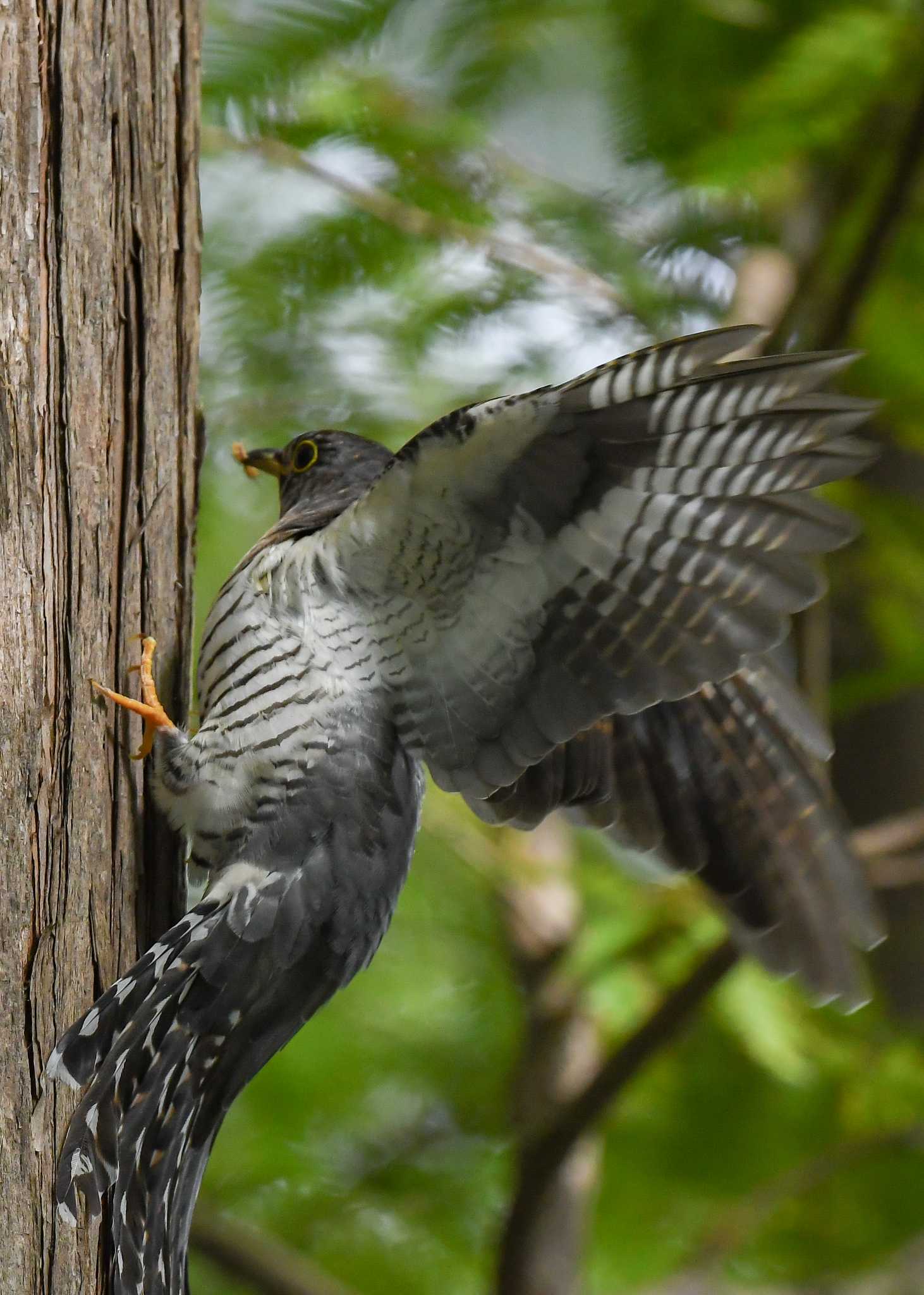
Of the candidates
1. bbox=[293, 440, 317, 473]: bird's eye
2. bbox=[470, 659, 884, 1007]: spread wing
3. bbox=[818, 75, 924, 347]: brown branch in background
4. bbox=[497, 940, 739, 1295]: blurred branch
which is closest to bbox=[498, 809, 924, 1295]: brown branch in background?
bbox=[497, 940, 739, 1295]: blurred branch

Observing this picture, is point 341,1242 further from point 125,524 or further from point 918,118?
point 918,118

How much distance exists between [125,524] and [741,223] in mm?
1888

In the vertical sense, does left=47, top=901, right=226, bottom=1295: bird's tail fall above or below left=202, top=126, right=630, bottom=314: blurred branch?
below

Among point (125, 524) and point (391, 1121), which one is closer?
point (125, 524)

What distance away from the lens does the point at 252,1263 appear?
3107mm

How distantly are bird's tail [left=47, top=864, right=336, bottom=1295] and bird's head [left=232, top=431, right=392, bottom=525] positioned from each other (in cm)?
86

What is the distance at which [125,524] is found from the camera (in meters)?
1.98

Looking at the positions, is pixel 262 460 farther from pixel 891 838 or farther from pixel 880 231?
pixel 891 838

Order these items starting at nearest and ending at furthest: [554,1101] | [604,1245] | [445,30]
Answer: [445,30], [554,1101], [604,1245]

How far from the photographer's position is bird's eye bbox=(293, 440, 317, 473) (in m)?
2.69

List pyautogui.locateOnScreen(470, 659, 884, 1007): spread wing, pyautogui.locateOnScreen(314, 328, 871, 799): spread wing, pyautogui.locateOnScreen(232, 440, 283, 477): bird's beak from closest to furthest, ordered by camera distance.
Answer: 1. pyautogui.locateOnScreen(314, 328, 871, 799): spread wing
2. pyautogui.locateOnScreen(470, 659, 884, 1007): spread wing
3. pyautogui.locateOnScreen(232, 440, 283, 477): bird's beak

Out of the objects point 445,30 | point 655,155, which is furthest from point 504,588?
point 445,30

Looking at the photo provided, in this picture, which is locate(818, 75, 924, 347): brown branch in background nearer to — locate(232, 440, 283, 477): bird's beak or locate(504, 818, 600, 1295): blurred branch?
locate(232, 440, 283, 477): bird's beak

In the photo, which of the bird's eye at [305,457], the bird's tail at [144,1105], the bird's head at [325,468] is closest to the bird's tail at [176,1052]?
the bird's tail at [144,1105]
